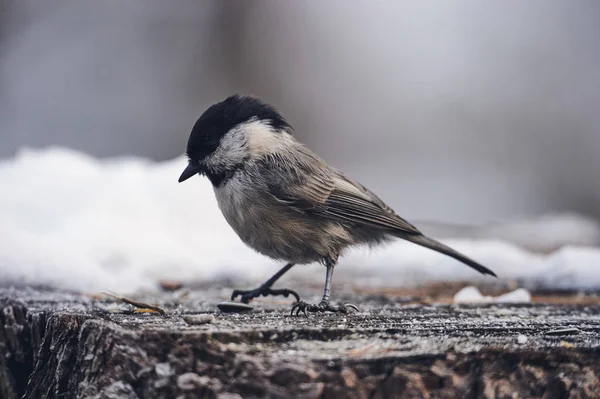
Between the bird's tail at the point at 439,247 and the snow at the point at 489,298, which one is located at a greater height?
Answer: the bird's tail at the point at 439,247

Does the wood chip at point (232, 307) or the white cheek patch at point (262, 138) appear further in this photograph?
the white cheek patch at point (262, 138)

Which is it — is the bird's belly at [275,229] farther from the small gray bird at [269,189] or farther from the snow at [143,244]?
the snow at [143,244]

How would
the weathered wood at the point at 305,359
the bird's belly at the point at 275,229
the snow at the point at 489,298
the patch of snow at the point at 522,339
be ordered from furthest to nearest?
the snow at the point at 489,298, the bird's belly at the point at 275,229, the patch of snow at the point at 522,339, the weathered wood at the point at 305,359

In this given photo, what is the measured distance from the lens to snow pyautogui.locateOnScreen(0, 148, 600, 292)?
7.84ft

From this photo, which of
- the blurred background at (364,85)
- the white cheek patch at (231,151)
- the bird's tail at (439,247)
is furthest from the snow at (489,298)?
the blurred background at (364,85)

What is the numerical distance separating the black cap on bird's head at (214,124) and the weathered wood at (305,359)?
764 millimetres

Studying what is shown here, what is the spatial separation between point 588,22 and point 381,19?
5.83 feet

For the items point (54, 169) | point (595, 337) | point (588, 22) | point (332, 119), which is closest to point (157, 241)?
point (54, 169)

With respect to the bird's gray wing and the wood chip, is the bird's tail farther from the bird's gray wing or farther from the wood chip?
the wood chip

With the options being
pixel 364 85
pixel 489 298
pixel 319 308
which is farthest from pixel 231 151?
pixel 364 85

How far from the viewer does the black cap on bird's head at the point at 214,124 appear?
2133mm

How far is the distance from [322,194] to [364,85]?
4.23 metres

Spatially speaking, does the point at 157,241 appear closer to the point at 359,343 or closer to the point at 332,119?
the point at 359,343

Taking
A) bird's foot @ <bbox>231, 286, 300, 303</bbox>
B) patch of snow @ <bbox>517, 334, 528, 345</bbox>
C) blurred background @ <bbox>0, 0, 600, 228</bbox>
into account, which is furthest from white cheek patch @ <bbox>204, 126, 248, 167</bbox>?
blurred background @ <bbox>0, 0, 600, 228</bbox>
